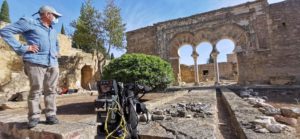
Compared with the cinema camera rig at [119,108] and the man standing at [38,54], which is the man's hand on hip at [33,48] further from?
the cinema camera rig at [119,108]

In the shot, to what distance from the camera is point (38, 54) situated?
2244mm

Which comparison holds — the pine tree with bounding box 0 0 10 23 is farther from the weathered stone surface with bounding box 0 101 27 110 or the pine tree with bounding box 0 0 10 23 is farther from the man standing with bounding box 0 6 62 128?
the man standing with bounding box 0 6 62 128

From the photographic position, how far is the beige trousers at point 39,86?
218 centimetres

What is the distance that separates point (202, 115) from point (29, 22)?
285 cm

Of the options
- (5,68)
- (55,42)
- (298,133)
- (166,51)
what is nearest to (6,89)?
(5,68)

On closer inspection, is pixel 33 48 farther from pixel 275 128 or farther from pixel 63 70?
pixel 63 70

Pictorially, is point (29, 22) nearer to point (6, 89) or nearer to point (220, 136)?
point (220, 136)

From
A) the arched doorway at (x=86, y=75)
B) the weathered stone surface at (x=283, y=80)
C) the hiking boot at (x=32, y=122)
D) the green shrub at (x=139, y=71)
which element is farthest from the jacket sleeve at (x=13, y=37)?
the arched doorway at (x=86, y=75)

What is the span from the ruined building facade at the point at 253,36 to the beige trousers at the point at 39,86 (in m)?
11.7

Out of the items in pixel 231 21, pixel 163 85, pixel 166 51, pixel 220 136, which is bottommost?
pixel 220 136

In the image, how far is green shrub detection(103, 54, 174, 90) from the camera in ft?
17.9

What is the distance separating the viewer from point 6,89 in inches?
506

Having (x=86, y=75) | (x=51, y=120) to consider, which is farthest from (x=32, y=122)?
(x=86, y=75)

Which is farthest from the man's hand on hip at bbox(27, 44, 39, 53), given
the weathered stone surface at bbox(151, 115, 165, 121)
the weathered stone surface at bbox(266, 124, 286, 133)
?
the weathered stone surface at bbox(266, 124, 286, 133)
